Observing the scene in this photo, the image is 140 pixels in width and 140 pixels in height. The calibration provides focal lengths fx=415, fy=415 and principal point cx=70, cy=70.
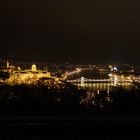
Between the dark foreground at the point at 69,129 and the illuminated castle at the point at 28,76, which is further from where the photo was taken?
the illuminated castle at the point at 28,76

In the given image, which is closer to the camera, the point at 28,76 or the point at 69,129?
the point at 69,129

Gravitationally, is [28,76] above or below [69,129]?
above

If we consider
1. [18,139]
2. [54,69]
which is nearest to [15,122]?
[18,139]

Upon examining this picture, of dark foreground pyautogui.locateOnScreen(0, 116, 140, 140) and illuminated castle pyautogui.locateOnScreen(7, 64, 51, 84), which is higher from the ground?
illuminated castle pyautogui.locateOnScreen(7, 64, 51, 84)

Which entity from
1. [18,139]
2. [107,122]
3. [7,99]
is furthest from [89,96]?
[18,139]

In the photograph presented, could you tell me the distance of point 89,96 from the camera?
1942cm

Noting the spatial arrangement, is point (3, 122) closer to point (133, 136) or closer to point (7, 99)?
point (133, 136)

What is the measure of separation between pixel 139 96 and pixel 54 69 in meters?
23.7

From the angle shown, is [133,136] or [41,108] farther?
[41,108]

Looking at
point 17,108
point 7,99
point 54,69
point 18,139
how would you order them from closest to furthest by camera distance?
point 18,139 < point 17,108 < point 7,99 < point 54,69

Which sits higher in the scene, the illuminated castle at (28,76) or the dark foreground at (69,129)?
the illuminated castle at (28,76)

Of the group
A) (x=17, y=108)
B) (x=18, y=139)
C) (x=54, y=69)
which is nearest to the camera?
(x=18, y=139)

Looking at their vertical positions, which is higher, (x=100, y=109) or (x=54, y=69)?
(x=54, y=69)

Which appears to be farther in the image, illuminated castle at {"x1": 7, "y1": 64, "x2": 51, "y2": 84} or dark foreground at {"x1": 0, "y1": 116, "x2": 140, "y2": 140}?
illuminated castle at {"x1": 7, "y1": 64, "x2": 51, "y2": 84}
